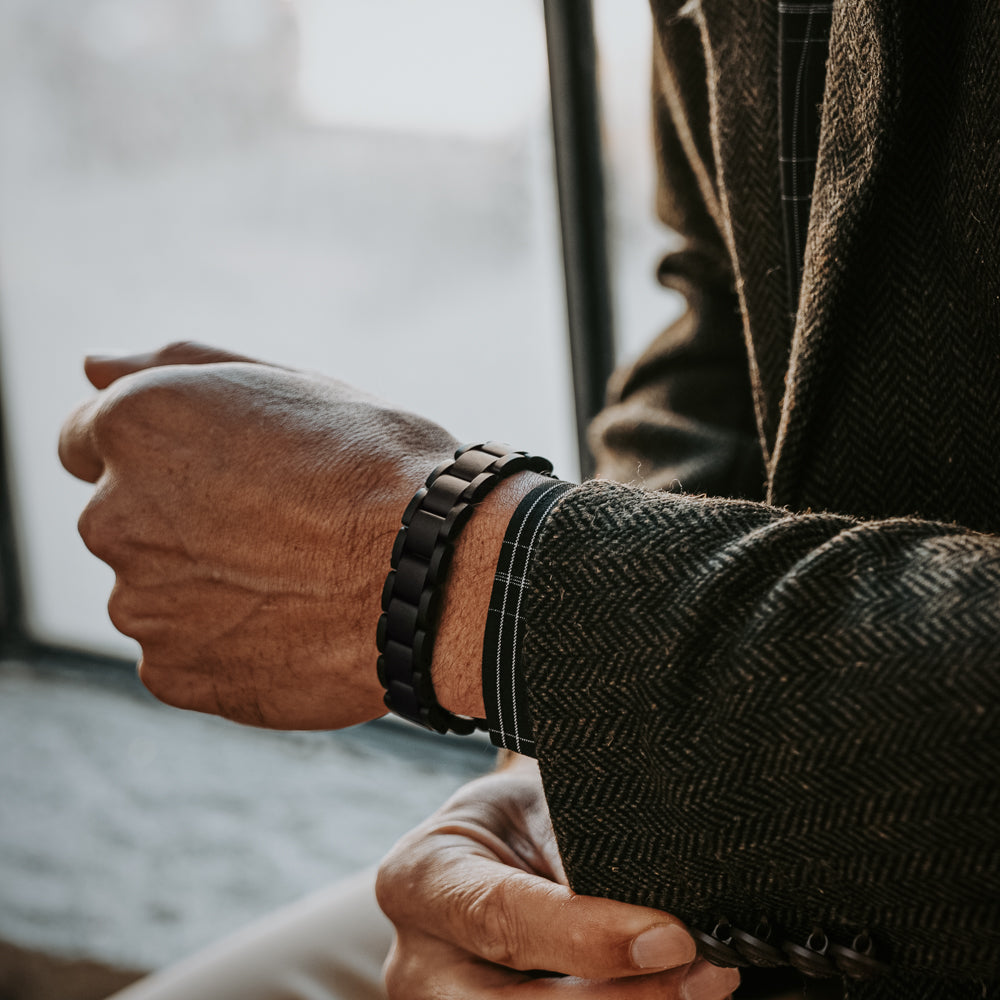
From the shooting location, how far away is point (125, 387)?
0.66 metres

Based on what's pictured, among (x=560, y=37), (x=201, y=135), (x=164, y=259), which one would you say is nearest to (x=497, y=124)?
(x=560, y=37)

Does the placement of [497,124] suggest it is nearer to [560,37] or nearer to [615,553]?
[560,37]

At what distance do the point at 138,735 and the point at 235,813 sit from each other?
468 mm

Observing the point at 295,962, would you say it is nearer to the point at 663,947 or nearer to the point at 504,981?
the point at 504,981

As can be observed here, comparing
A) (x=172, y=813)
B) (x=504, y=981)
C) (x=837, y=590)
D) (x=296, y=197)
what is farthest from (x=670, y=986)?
(x=296, y=197)

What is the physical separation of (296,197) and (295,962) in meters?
1.71

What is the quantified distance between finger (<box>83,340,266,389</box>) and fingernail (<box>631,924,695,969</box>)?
462mm

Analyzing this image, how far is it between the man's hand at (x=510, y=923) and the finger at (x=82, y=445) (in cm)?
35

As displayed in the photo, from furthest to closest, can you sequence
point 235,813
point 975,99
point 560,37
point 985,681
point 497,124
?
point 235,813, point 497,124, point 560,37, point 975,99, point 985,681

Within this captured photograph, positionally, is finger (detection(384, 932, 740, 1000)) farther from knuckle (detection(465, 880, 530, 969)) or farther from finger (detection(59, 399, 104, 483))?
finger (detection(59, 399, 104, 483))

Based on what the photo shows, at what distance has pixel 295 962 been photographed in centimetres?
91

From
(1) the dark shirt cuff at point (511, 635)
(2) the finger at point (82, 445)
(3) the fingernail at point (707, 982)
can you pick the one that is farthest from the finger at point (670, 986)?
(2) the finger at point (82, 445)

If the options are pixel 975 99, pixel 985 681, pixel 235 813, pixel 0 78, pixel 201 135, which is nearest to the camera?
pixel 985 681

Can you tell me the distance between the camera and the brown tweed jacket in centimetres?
42
